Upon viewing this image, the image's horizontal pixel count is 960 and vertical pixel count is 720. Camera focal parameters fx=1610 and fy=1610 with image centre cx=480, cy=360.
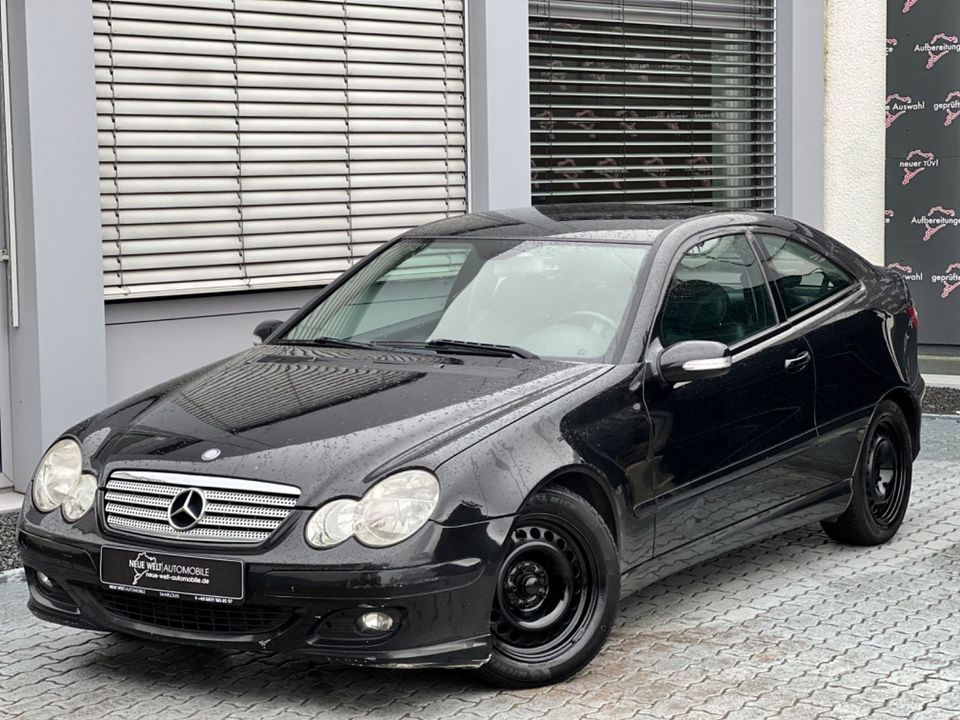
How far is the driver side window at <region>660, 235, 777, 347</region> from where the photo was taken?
6.04m

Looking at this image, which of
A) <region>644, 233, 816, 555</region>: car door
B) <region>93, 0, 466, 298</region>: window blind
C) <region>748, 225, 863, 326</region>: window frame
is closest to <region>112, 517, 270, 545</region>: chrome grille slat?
<region>644, 233, 816, 555</region>: car door

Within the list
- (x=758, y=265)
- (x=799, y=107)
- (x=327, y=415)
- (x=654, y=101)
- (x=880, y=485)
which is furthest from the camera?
(x=799, y=107)

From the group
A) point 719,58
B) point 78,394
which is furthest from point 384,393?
point 719,58

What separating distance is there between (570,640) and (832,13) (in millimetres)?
9512

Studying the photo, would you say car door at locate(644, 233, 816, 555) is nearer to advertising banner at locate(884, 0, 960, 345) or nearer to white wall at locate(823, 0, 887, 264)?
white wall at locate(823, 0, 887, 264)

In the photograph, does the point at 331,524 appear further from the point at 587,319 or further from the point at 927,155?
the point at 927,155

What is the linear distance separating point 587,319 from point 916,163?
28.2ft

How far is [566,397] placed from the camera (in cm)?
544

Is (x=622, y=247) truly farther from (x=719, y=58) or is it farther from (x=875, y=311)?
(x=719, y=58)

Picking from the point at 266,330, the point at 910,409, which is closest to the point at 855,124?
the point at 910,409

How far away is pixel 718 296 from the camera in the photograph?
626 centimetres

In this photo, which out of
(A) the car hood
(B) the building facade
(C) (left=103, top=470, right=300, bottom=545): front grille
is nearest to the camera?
(C) (left=103, top=470, right=300, bottom=545): front grille

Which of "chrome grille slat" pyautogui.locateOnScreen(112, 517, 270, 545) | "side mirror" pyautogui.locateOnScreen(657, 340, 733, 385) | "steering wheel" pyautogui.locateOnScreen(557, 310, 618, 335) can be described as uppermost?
"steering wheel" pyautogui.locateOnScreen(557, 310, 618, 335)

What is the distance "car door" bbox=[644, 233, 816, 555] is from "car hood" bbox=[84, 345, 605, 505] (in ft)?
1.45
